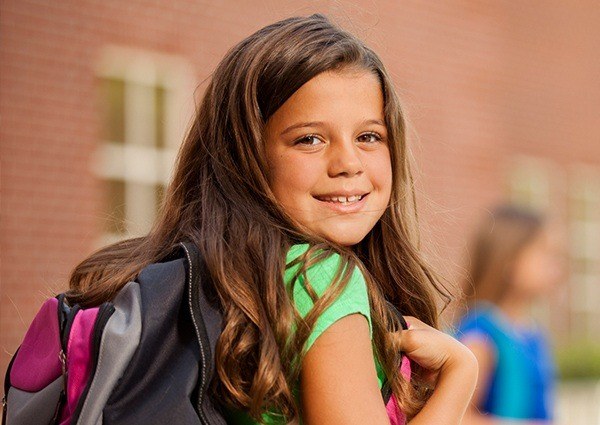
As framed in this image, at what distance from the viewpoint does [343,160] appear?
91.5 inches

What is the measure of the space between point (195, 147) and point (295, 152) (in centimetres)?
34

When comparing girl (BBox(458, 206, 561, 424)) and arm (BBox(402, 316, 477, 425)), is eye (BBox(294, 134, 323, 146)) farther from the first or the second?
girl (BBox(458, 206, 561, 424))

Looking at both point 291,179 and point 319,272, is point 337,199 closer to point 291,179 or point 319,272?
point 291,179

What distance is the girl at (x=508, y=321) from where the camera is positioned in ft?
14.9

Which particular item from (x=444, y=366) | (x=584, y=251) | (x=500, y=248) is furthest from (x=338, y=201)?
(x=584, y=251)

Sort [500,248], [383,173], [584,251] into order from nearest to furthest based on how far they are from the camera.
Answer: [383,173], [500,248], [584,251]

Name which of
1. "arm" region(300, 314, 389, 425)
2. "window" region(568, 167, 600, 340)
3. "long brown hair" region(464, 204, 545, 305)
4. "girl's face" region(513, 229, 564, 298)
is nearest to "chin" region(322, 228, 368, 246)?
"arm" region(300, 314, 389, 425)

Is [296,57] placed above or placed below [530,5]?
below

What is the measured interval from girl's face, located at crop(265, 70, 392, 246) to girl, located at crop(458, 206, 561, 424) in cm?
184

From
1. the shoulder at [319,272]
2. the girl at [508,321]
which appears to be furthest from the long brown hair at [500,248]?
the shoulder at [319,272]

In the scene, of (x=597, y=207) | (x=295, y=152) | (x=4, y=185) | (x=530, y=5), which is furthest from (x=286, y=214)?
(x=597, y=207)

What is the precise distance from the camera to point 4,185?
7000mm

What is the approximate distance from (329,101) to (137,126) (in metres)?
5.86

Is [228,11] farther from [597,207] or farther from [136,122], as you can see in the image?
[597,207]
